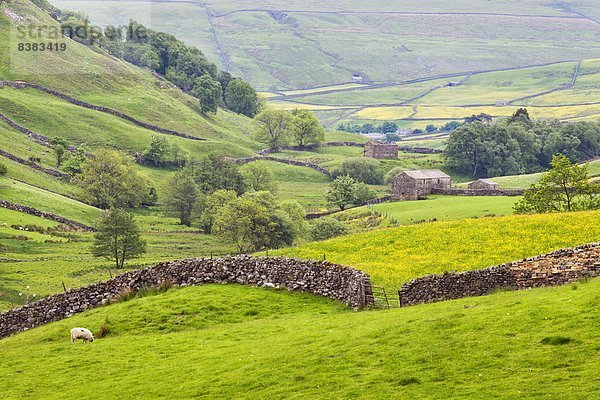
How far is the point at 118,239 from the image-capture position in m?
87.6

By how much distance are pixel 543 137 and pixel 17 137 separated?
376 ft

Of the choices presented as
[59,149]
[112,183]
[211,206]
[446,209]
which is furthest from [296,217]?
[59,149]

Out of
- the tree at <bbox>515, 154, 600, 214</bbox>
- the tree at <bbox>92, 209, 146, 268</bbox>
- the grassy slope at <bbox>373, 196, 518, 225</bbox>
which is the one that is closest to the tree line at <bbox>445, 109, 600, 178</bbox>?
the grassy slope at <bbox>373, 196, 518, 225</bbox>

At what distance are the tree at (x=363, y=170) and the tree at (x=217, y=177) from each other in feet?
122

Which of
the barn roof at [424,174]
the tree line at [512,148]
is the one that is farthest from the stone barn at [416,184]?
the tree line at [512,148]

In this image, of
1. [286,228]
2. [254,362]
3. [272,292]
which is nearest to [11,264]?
[286,228]

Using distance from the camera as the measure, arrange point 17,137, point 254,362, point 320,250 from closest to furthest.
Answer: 1. point 254,362
2. point 320,250
3. point 17,137

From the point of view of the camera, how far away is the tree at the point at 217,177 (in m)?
141

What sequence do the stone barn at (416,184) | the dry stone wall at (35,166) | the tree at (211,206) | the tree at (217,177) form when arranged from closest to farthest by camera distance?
the tree at (211,206) → the stone barn at (416,184) → the dry stone wall at (35,166) → the tree at (217,177)

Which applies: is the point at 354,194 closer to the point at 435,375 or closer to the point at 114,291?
the point at 114,291

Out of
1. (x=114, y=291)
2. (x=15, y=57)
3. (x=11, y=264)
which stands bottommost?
(x=11, y=264)

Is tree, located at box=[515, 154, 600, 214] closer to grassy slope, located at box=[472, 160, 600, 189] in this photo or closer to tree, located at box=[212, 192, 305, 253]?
tree, located at box=[212, 192, 305, 253]

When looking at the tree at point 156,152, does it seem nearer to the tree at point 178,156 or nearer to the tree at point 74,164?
the tree at point 178,156

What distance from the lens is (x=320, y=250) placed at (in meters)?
52.3
